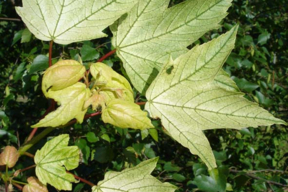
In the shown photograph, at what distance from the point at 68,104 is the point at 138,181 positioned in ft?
0.64

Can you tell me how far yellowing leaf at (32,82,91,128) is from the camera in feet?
1.44

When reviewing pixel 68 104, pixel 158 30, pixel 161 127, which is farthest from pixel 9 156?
→ pixel 161 127

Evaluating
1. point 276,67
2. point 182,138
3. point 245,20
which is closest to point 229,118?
point 182,138

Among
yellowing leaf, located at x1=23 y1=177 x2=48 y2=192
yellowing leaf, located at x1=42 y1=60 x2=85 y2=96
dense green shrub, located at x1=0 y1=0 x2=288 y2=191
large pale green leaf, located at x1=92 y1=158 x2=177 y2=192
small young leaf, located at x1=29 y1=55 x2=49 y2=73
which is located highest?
yellowing leaf, located at x1=42 y1=60 x2=85 y2=96

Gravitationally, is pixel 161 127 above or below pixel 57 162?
below

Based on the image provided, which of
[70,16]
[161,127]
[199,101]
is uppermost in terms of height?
[70,16]

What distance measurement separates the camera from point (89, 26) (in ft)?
1.71

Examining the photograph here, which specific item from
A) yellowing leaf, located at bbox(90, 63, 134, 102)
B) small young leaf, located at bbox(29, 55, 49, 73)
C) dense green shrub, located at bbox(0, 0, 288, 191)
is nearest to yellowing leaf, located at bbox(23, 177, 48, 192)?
yellowing leaf, located at bbox(90, 63, 134, 102)

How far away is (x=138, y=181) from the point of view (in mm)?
561

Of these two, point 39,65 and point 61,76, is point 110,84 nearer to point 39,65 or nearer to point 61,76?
point 61,76

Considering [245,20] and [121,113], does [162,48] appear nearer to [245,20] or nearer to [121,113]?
[121,113]

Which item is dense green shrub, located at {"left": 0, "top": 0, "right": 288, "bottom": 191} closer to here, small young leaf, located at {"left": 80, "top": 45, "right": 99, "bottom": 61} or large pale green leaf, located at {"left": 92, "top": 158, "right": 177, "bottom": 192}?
small young leaf, located at {"left": 80, "top": 45, "right": 99, "bottom": 61}

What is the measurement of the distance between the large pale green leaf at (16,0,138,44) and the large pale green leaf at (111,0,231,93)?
2.2 inches

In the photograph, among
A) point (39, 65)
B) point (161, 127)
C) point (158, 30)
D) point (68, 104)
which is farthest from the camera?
point (39, 65)
